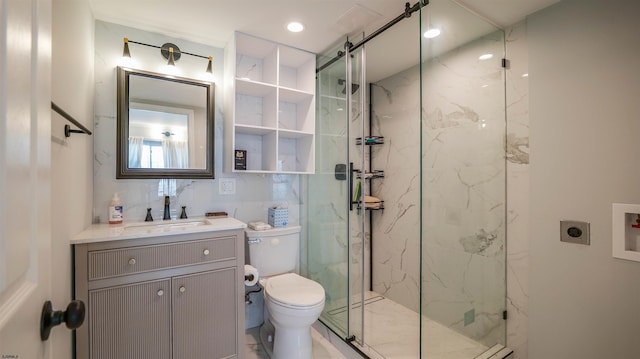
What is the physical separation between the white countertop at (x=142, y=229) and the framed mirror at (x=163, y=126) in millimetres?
324

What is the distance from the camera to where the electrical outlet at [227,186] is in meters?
2.12

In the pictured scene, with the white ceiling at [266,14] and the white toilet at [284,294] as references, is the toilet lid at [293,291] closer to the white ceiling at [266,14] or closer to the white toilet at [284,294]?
the white toilet at [284,294]

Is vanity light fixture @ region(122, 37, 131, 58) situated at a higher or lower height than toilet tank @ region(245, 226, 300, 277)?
higher

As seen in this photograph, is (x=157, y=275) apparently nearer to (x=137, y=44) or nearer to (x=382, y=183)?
(x=137, y=44)

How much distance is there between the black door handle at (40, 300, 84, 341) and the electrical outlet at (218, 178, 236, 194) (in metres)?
1.57

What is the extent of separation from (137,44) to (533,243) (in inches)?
117

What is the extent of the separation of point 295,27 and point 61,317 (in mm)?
A: 1919

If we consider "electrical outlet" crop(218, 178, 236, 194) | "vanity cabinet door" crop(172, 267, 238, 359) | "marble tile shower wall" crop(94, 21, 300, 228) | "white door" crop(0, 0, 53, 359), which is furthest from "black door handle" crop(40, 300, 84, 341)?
"electrical outlet" crop(218, 178, 236, 194)

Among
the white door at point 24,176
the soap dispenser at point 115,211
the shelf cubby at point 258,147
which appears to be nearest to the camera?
the white door at point 24,176

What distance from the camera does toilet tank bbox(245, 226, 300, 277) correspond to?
6.70 feet

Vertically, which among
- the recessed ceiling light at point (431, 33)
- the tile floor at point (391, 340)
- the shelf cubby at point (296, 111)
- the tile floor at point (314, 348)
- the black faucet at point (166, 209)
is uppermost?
the recessed ceiling light at point (431, 33)

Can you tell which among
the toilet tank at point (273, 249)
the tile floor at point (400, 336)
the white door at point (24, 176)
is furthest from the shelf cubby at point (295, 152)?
the white door at point (24, 176)

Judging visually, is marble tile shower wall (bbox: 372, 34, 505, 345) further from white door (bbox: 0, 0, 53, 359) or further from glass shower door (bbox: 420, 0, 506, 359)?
white door (bbox: 0, 0, 53, 359)

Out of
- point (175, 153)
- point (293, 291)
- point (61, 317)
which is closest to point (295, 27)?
point (175, 153)
